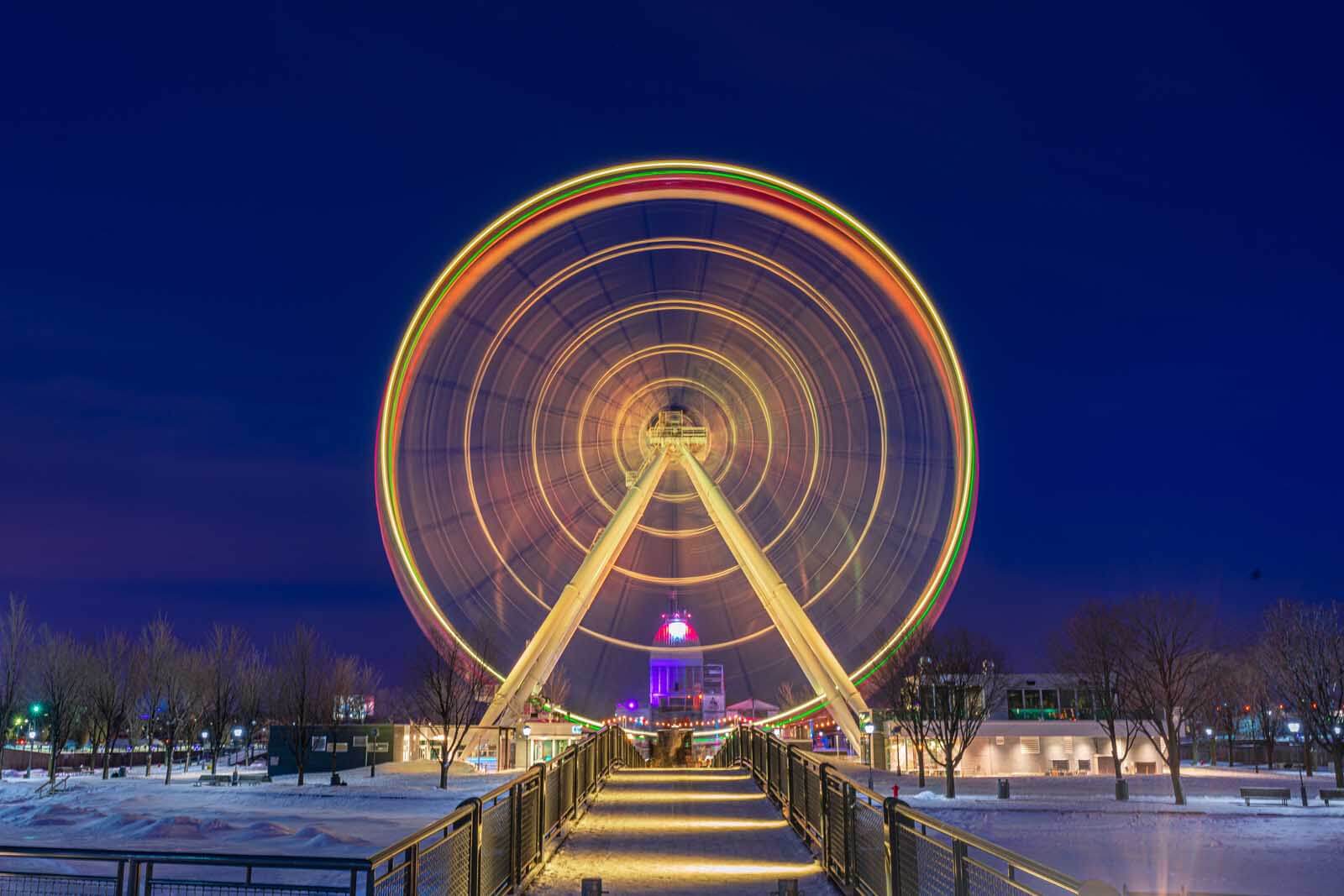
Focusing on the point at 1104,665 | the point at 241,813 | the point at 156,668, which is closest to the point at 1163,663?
the point at 1104,665

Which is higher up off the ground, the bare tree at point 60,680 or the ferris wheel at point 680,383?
the ferris wheel at point 680,383

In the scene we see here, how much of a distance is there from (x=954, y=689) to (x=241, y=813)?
899 inches

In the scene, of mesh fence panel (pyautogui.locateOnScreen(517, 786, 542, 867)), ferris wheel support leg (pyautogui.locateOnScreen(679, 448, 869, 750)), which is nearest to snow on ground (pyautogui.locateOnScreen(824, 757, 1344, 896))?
ferris wheel support leg (pyautogui.locateOnScreen(679, 448, 869, 750))

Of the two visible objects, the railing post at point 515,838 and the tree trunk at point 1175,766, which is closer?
the railing post at point 515,838

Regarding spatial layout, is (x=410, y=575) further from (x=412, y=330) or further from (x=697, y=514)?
(x=697, y=514)

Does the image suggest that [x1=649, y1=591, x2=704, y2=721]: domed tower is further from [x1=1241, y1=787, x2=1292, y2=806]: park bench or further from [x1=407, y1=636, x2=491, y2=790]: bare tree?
[x1=1241, y1=787, x2=1292, y2=806]: park bench

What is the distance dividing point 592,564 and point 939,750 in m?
31.1

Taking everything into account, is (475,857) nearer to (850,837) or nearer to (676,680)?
(850,837)

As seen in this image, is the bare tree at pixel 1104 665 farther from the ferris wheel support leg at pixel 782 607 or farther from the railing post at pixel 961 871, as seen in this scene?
the railing post at pixel 961 871

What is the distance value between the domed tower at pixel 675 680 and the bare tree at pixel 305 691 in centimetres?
1438

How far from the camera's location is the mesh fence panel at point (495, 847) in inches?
315

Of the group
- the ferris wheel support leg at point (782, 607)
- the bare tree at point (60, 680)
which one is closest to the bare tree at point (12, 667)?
the bare tree at point (60, 680)

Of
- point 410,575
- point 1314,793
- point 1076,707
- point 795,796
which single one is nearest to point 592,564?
point 410,575

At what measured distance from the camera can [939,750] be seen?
51.9m
